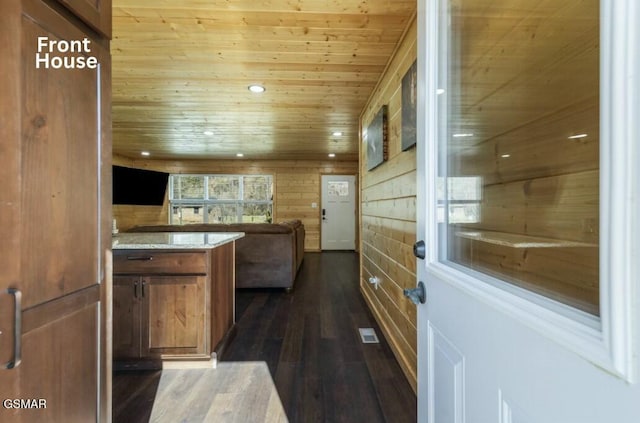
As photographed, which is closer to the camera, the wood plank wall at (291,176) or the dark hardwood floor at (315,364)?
the dark hardwood floor at (315,364)

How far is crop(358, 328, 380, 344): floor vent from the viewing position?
242cm

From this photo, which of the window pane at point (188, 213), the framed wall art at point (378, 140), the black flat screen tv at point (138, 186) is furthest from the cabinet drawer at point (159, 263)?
the window pane at point (188, 213)

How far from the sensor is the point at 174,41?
2170mm

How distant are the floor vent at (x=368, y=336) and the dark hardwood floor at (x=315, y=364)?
41 mm

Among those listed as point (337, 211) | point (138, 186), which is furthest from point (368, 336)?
point (138, 186)

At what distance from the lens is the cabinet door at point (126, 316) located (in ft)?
6.48

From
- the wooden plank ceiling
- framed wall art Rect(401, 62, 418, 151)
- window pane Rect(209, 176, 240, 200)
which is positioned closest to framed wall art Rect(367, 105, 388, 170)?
the wooden plank ceiling

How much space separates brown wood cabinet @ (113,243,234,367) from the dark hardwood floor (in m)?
0.18

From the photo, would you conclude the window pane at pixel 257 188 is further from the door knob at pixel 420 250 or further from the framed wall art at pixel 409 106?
the door knob at pixel 420 250

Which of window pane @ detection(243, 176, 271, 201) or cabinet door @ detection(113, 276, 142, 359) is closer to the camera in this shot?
cabinet door @ detection(113, 276, 142, 359)

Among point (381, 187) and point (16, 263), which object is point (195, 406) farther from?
point (381, 187)

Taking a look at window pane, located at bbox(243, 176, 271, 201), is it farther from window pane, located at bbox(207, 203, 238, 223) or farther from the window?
window pane, located at bbox(207, 203, 238, 223)

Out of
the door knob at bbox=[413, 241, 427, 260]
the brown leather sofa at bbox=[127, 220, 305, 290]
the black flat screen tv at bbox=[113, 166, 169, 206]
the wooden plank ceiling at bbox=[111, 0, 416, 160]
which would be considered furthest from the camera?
the black flat screen tv at bbox=[113, 166, 169, 206]

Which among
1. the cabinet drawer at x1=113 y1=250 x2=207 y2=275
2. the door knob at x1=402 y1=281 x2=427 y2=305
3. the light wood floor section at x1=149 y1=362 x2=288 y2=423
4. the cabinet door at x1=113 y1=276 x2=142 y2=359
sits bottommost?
the light wood floor section at x1=149 y1=362 x2=288 y2=423
